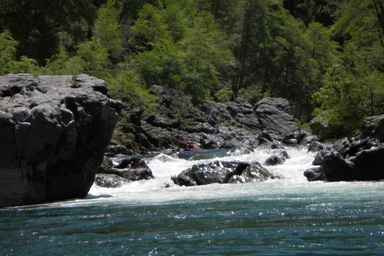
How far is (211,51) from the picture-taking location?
44844mm

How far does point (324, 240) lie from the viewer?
6.22 metres

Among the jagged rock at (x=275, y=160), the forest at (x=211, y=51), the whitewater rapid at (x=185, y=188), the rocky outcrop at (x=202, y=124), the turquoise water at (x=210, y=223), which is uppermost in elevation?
the forest at (x=211, y=51)

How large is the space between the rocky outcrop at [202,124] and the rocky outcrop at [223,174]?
12037 millimetres

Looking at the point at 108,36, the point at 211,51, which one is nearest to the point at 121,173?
the point at 211,51

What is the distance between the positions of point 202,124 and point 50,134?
24.4 m

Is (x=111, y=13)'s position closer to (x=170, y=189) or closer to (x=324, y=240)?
(x=170, y=189)

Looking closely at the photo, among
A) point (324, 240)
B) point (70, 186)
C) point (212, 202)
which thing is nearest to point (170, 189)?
point (70, 186)

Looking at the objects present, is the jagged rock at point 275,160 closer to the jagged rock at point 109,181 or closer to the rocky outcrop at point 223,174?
the rocky outcrop at point 223,174

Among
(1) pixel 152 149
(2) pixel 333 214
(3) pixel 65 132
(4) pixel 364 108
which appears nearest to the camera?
(2) pixel 333 214

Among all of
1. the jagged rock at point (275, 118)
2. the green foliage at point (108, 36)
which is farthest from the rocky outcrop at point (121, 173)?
the green foliage at point (108, 36)

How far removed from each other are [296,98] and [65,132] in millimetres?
43970

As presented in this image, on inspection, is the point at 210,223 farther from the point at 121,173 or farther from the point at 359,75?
the point at 359,75

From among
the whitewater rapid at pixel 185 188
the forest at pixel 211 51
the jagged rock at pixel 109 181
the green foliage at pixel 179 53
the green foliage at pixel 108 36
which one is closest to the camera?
the whitewater rapid at pixel 185 188

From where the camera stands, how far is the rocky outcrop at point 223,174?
15766 mm
